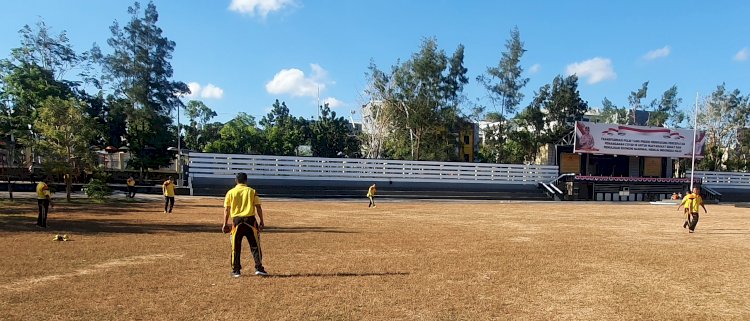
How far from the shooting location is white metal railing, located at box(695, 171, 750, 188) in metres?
52.3

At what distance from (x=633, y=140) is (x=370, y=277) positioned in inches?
1813

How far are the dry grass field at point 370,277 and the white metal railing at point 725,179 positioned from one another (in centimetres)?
4622

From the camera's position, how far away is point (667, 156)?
47656 mm

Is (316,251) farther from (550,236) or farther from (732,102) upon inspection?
(732,102)

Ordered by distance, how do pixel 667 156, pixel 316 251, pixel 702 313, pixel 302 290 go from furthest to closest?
pixel 667 156, pixel 316 251, pixel 302 290, pixel 702 313

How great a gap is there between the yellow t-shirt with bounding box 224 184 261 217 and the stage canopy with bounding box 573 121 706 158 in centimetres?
4197

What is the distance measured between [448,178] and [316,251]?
1441 inches

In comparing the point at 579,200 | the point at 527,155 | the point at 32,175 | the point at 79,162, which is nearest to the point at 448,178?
the point at 579,200

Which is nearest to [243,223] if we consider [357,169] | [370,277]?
[370,277]

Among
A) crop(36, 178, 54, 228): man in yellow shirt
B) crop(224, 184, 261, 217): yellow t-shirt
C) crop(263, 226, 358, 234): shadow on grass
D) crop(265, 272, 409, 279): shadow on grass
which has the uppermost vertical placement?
crop(224, 184, 261, 217): yellow t-shirt

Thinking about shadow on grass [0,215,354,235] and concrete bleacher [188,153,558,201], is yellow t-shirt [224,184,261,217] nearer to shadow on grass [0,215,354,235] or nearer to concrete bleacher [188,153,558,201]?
shadow on grass [0,215,354,235]


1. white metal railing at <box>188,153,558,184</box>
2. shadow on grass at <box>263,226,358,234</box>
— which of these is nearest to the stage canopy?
white metal railing at <box>188,153,558,184</box>

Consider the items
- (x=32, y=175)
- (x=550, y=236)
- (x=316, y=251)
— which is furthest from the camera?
(x=32, y=175)

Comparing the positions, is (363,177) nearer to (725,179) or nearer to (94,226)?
(94,226)
